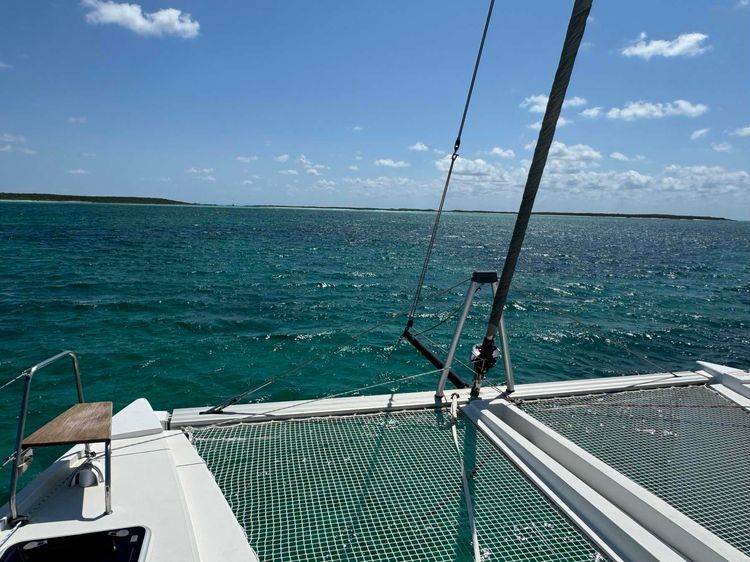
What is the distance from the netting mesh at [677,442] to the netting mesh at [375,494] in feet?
4.11

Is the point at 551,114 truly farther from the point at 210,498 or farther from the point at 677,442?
the point at 210,498

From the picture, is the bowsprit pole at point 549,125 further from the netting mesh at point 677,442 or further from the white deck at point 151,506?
the white deck at point 151,506

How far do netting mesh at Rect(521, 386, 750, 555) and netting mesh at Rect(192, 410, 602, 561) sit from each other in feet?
4.11

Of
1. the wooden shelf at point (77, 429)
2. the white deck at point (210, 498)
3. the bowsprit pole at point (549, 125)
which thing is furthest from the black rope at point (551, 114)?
the wooden shelf at point (77, 429)

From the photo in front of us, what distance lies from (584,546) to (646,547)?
422mm

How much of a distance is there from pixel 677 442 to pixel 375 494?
3.64 meters

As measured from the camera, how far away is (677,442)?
5086 mm

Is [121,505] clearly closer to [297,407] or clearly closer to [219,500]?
[219,500]

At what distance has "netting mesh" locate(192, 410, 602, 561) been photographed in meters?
3.35

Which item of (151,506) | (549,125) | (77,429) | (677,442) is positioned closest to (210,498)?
(151,506)

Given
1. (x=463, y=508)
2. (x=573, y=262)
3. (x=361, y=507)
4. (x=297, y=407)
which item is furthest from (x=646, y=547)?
(x=573, y=262)

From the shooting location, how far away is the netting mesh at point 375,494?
3352mm

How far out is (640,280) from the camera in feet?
105

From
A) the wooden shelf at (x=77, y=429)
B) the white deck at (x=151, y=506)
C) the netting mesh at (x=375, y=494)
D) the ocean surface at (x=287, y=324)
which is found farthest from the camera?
the ocean surface at (x=287, y=324)
